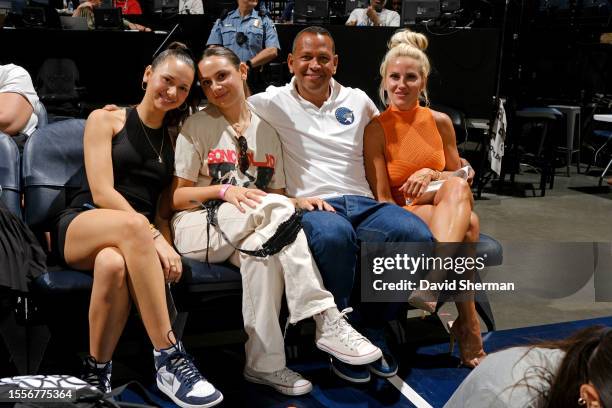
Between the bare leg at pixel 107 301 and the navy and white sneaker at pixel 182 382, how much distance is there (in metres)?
0.17

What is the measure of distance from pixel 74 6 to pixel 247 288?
7.12 metres

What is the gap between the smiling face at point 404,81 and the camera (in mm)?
2787

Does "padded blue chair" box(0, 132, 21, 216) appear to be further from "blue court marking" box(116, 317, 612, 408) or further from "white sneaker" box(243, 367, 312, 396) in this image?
"white sneaker" box(243, 367, 312, 396)

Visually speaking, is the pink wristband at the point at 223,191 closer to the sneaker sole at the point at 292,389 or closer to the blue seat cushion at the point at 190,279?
the blue seat cushion at the point at 190,279

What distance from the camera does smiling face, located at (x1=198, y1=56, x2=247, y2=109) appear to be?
8.46 ft

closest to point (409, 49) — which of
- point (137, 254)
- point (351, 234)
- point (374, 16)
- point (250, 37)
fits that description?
point (351, 234)

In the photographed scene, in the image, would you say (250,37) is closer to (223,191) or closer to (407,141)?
(407,141)

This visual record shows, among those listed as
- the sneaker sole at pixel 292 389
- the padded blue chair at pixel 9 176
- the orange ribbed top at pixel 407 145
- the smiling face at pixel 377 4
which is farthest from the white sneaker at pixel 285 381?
the smiling face at pixel 377 4

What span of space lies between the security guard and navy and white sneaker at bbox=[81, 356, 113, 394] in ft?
14.3

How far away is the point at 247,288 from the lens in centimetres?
235

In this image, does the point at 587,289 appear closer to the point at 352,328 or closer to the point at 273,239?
the point at 352,328

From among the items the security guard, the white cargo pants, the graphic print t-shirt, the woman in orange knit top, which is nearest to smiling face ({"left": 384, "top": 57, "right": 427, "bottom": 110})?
the woman in orange knit top

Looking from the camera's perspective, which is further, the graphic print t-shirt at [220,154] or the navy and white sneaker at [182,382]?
the graphic print t-shirt at [220,154]

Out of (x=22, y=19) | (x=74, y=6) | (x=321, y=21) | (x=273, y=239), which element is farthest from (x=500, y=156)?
(x=74, y=6)
